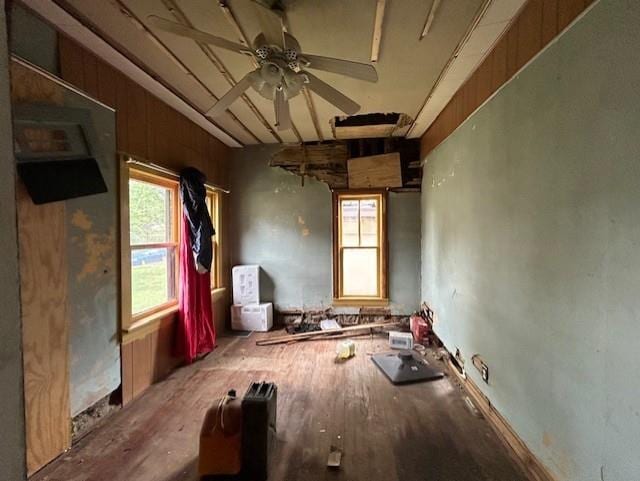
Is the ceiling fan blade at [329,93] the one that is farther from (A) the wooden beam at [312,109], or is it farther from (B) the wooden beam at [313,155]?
(B) the wooden beam at [313,155]

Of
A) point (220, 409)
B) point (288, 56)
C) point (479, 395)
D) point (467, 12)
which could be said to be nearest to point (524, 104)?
point (467, 12)

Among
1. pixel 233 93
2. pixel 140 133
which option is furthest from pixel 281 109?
pixel 140 133

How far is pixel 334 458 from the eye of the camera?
6.04 ft

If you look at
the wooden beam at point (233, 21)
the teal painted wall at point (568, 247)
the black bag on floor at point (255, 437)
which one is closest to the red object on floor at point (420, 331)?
the teal painted wall at point (568, 247)

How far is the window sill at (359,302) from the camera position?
14.3ft

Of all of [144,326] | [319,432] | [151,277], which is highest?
[151,277]

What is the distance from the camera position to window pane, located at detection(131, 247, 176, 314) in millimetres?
2684

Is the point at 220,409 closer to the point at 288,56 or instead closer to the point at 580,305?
the point at 580,305

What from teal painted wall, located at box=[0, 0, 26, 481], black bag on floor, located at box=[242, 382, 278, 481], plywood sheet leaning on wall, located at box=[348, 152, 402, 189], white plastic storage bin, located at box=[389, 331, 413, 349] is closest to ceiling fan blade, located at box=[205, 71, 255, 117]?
teal painted wall, located at box=[0, 0, 26, 481]

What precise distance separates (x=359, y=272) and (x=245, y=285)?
5.42 feet

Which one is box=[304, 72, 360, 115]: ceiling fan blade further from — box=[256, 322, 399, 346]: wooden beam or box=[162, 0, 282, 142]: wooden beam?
Answer: box=[256, 322, 399, 346]: wooden beam

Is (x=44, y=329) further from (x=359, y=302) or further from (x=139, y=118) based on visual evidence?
(x=359, y=302)

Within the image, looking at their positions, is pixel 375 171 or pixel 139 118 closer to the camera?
pixel 139 118

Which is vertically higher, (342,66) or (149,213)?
(342,66)
